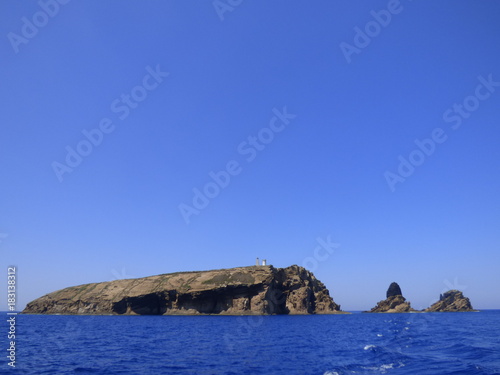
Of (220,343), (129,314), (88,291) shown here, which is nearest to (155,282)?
(129,314)

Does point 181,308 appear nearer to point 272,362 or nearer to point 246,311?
point 246,311

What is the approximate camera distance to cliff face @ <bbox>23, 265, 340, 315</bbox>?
12412cm

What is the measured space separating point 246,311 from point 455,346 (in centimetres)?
8915

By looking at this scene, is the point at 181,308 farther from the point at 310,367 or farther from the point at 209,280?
the point at 310,367

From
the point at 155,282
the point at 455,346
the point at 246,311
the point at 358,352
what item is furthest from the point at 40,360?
the point at 155,282

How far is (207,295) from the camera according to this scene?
126 m

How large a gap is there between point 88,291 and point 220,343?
4992 inches

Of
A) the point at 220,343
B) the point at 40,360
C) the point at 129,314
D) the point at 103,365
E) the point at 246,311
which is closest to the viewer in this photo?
the point at 103,365

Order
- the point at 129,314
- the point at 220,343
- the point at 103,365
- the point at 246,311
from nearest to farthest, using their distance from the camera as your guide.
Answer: the point at 103,365
the point at 220,343
the point at 246,311
the point at 129,314

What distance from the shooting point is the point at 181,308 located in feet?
423

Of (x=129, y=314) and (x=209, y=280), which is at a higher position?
(x=209, y=280)

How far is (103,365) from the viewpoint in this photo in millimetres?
28359

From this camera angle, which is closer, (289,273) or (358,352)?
(358,352)

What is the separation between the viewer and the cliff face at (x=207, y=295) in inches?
4887
